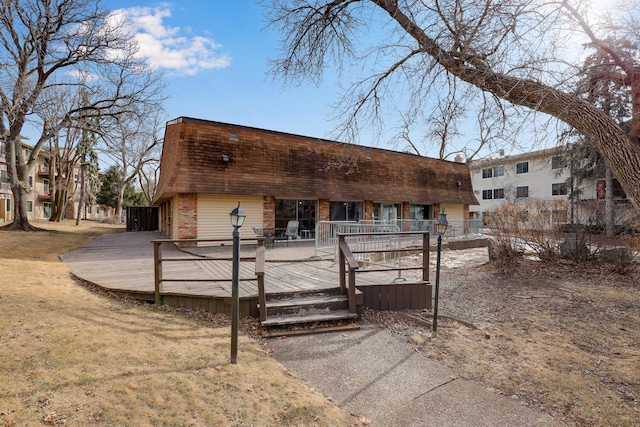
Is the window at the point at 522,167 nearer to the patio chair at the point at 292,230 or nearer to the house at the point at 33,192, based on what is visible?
the patio chair at the point at 292,230

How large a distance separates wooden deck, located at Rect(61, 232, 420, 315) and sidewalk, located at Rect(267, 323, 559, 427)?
1.31 m

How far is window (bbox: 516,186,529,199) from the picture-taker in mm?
31078

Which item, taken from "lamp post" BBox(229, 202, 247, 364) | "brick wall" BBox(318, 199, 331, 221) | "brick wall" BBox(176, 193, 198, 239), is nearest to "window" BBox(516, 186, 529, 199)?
"brick wall" BBox(318, 199, 331, 221)

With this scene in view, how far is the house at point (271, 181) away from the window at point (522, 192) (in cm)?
1683

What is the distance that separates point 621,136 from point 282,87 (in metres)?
5.22

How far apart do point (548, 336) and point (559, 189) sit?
97.9 feet

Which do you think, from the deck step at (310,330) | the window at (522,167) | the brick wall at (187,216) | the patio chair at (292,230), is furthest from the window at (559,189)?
the deck step at (310,330)

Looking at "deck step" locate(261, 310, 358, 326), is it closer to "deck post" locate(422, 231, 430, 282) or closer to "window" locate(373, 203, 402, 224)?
"deck post" locate(422, 231, 430, 282)

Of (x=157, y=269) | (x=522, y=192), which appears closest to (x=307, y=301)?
(x=157, y=269)

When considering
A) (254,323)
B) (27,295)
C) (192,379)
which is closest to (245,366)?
(192,379)

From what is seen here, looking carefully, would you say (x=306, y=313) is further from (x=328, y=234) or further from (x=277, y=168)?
(x=277, y=168)

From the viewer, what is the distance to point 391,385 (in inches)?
138

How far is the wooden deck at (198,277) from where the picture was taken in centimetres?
542

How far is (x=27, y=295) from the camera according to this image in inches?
201
